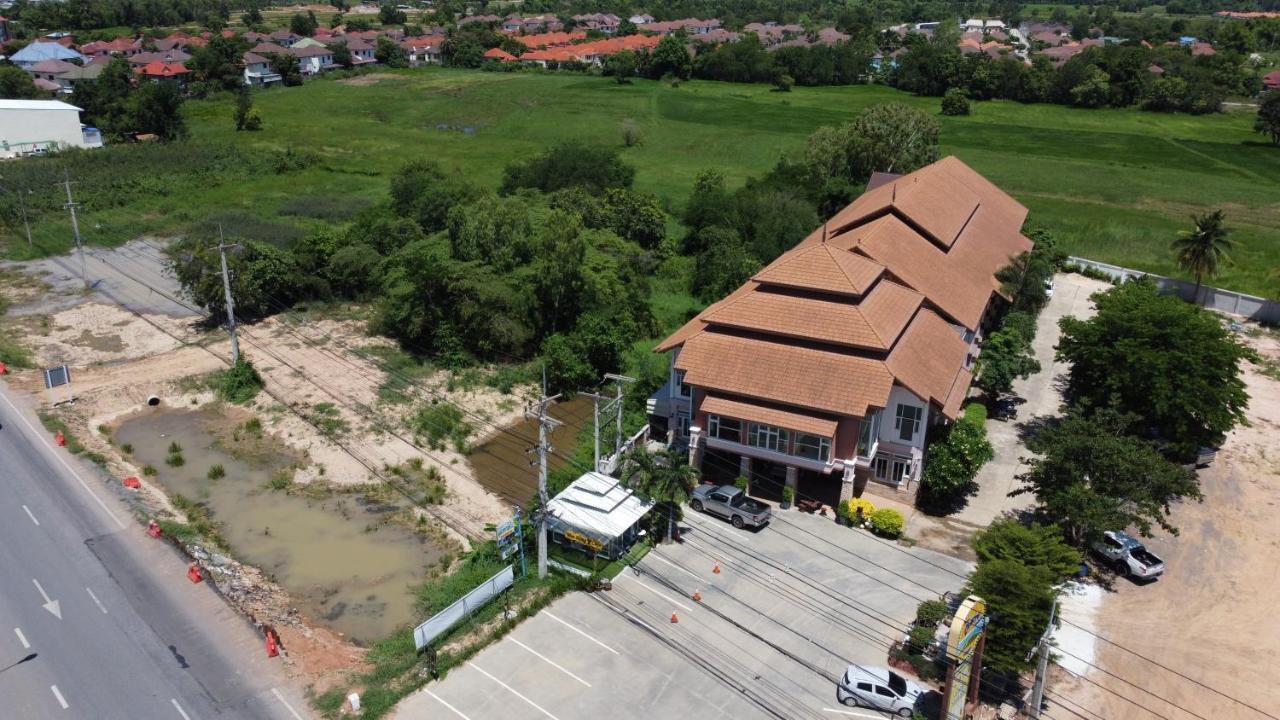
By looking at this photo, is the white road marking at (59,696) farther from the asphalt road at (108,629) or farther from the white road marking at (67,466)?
the white road marking at (67,466)

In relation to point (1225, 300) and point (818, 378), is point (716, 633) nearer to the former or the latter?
point (818, 378)

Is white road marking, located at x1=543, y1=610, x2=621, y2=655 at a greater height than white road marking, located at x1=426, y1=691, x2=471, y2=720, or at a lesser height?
greater

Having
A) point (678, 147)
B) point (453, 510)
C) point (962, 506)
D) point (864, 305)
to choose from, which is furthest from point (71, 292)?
point (678, 147)

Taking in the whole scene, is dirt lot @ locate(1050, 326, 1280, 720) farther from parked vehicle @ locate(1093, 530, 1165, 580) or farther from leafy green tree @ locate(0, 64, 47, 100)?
leafy green tree @ locate(0, 64, 47, 100)

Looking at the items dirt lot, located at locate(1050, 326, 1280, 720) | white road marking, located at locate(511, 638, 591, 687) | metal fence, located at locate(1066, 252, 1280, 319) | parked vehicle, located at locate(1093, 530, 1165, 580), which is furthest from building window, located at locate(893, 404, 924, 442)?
metal fence, located at locate(1066, 252, 1280, 319)

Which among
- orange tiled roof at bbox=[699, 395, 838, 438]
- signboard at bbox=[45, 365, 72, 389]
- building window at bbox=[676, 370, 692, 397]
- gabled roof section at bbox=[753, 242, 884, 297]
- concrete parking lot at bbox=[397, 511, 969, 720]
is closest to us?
concrete parking lot at bbox=[397, 511, 969, 720]

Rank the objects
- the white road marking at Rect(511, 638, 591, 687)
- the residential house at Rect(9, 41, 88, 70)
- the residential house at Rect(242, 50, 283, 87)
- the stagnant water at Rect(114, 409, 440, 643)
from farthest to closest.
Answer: the residential house at Rect(242, 50, 283, 87)
the residential house at Rect(9, 41, 88, 70)
the stagnant water at Rect(114, 409, 440, 643)
the white road marking at Rect(511, 638, 591, 687)
